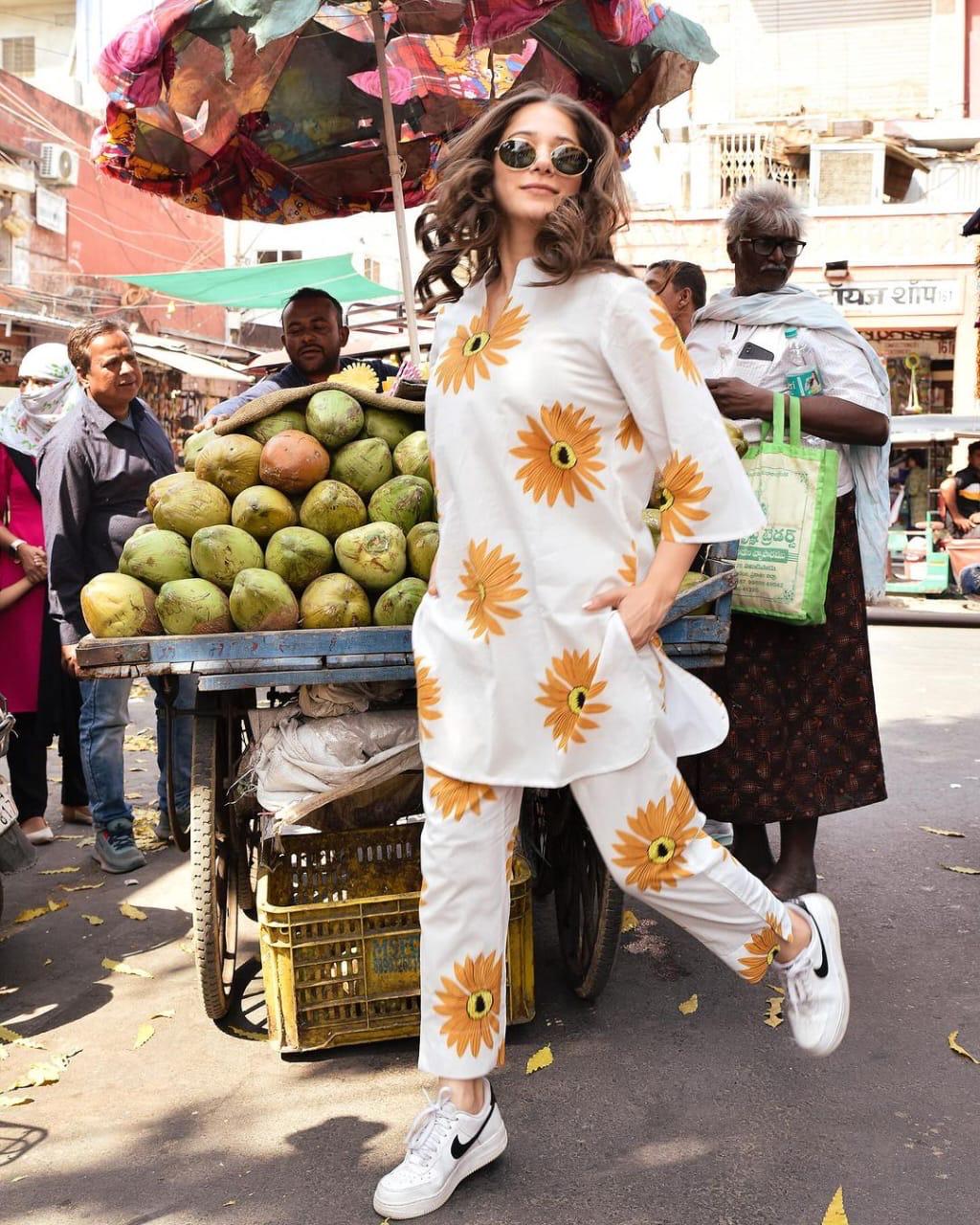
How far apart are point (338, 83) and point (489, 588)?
3390mm

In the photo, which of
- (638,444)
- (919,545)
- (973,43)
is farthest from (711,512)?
(973,43)

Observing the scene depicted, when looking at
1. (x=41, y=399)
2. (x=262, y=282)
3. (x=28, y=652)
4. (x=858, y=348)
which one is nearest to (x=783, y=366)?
(x=858, y=348)

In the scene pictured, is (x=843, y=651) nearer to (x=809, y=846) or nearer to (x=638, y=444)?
(x=809, y=846)

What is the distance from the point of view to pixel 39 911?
4.51m

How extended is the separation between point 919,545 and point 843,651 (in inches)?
542

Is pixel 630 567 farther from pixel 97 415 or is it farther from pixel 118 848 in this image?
pixel 118 848

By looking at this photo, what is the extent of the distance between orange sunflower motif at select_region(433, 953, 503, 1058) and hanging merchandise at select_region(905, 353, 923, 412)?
2160cm

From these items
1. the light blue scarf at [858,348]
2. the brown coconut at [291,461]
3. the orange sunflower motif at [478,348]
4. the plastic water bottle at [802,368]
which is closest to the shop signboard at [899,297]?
the light blue scarf at [858,348]

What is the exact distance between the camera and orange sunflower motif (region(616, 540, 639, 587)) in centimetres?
244

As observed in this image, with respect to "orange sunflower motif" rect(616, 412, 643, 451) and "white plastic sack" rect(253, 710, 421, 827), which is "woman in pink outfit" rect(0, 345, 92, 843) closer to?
"white plastic sack" rect(253, 710, 421, 827)

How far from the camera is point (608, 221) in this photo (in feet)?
8.17

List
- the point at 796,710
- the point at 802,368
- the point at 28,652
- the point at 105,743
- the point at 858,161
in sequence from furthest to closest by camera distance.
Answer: the point at 858,161
the point at 28,652
the point at 105,743
the point at 796,710
the point at 802,368

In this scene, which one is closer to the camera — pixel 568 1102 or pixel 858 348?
pixel 568 1102

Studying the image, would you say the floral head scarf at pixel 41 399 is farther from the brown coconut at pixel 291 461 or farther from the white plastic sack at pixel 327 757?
the white plastic sack at pixel 327 757
